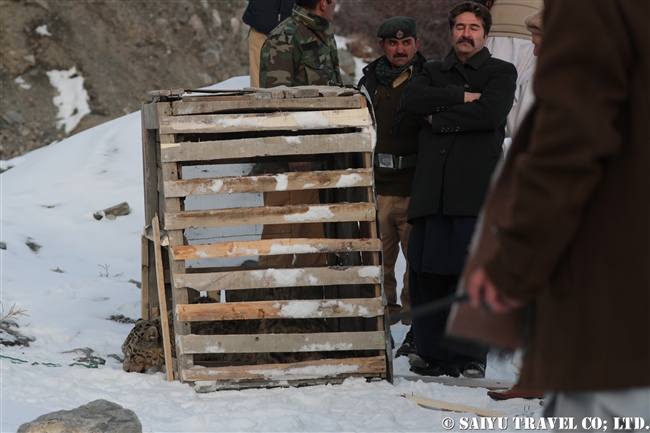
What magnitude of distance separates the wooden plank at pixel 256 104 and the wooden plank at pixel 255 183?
1.21 feet

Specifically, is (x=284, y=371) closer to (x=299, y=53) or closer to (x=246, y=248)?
(x=246, y=248)

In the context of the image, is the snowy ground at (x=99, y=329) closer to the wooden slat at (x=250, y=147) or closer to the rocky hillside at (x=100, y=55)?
the wooden slat at (x=250, y=147)

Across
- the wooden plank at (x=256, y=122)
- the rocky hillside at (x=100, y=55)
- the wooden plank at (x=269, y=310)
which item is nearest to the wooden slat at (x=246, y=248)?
the wooden plank at (x=269, y=310)

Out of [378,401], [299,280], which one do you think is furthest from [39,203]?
[378,401]

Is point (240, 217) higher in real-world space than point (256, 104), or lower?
lower

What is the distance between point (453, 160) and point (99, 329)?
2.75 meters

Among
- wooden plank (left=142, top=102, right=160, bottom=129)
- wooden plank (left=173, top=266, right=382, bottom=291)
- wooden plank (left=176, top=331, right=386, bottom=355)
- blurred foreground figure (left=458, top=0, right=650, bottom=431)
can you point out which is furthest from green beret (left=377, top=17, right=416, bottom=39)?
blurred foreground figure (left=458, top=0, right=650, bottom=431)

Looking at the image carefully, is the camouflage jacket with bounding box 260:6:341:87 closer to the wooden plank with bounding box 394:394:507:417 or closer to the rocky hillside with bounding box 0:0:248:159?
the wooden plank with bounding box 394:394:507:417

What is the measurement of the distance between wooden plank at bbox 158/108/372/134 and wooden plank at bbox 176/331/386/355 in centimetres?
111

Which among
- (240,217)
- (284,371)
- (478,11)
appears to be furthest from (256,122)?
(478,11)

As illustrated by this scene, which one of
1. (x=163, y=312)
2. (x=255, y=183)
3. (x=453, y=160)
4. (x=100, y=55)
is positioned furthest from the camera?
(x=100, y=55)

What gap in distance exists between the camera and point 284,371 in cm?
437

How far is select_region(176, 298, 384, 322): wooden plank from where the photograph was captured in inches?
170

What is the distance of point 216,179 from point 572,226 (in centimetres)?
276
